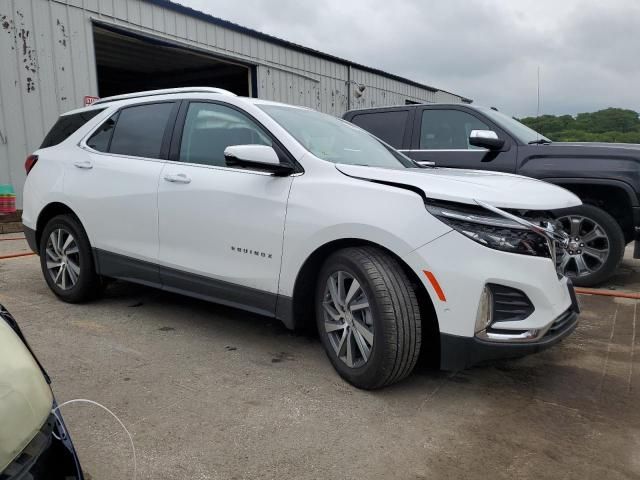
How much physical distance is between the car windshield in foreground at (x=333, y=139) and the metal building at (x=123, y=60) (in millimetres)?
6971

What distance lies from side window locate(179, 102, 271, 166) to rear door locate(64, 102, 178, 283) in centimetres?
19

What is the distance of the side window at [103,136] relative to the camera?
413 centimetres

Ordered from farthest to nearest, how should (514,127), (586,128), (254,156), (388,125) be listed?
(586,128)
(388,125)
(514,127)
(254,156)

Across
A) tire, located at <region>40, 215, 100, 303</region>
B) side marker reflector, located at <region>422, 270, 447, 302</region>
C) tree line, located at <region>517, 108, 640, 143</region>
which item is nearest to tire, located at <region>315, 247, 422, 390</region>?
side marker reflector, located at <region>422, 270, 447, 302</region>

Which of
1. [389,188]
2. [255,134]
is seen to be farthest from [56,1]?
[389,188]

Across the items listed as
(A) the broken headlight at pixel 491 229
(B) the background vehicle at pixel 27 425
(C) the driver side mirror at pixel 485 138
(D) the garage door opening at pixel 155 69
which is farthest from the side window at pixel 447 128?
(D) the garage door opening at pixel 155 69

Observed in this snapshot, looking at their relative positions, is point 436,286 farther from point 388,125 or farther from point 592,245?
point 388,125

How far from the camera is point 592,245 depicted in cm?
514

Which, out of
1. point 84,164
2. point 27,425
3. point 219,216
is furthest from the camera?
point 84,164

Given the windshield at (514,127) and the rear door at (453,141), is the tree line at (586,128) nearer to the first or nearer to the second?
the windshield at (514,127)

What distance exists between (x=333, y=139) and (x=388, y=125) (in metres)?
2.98

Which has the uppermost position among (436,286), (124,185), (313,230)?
(124,185)

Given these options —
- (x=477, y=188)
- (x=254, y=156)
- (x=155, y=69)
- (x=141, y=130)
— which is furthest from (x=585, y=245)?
(x=155, y=69)

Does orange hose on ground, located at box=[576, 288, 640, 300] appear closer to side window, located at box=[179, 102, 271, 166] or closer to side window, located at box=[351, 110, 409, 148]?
side window, located at box=[351, 110, 409, 148]
